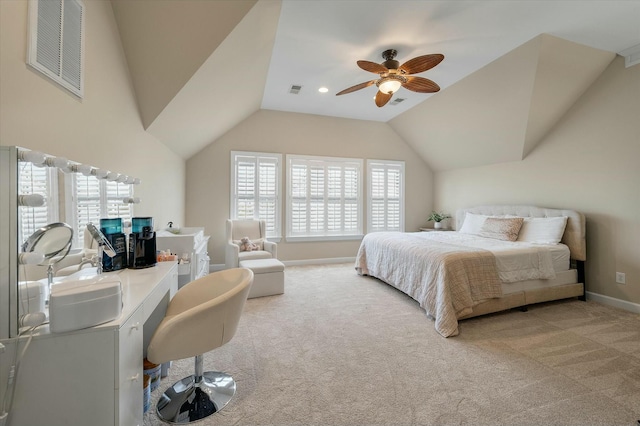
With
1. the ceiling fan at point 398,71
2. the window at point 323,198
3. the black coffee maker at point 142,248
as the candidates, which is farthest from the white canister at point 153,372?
the window at point 323,198

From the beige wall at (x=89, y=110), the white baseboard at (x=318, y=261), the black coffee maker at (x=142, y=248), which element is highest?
the beige wall at (x=89, y=110)

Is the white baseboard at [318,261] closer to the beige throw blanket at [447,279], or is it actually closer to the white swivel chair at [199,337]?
the beige throw blanket at [447,279]

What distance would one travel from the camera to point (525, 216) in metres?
4.18

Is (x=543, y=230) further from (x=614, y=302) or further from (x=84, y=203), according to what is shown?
(x=84, y=203)

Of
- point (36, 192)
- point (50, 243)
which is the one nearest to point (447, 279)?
point (50, 243)

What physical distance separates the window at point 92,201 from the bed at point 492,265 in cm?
291

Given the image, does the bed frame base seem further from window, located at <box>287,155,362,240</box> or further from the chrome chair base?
window, located at <box>287,155,362,240</box>

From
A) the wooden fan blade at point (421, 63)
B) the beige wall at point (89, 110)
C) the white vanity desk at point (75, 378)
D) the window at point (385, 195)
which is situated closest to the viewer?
the white vanity desk at point (75, 378)

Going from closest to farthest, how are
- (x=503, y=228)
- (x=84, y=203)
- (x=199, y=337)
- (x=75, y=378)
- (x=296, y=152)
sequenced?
(x=75, y=378) < (x=199, y=337) < (x=84, y=203) < (x=503, y=228) < (x=296, y=152)

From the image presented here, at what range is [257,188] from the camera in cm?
520

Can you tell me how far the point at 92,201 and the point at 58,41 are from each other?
935mm

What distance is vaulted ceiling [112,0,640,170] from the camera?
2.31 metres

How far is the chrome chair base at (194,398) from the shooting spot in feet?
5.26

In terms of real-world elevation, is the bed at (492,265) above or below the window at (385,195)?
below
